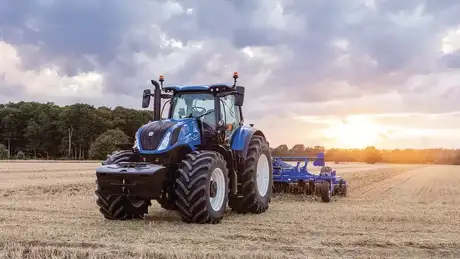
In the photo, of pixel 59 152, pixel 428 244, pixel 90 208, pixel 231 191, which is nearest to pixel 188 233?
pixel 231 191

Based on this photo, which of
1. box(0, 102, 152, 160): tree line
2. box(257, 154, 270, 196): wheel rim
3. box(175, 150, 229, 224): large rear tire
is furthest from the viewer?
box(0, 102, 152, 160): tree line

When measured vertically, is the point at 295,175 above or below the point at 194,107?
below

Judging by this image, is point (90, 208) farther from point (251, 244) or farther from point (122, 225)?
point (251, 244)

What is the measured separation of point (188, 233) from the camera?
9.48 meters

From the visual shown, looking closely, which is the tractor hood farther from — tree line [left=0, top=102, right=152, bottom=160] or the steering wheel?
tree line [left=0, top=102, right=152, bottom=160]

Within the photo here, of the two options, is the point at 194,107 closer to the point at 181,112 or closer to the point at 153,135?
the point at 181,112

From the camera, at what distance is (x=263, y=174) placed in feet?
46.3

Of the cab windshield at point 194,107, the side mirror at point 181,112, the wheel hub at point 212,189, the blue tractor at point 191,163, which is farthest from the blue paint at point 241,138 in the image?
the wheel hub at point 212,189

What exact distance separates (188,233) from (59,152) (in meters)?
90.9

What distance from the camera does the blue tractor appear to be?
10203 millimetres

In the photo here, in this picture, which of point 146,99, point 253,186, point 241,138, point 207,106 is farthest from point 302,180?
point 146,99

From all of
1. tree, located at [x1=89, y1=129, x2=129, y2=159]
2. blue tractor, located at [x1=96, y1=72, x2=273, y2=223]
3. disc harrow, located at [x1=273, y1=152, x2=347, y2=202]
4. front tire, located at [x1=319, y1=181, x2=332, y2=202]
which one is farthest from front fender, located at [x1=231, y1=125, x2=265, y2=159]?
tree, located at [x1=89, y1=129, x2=129, y2=159]

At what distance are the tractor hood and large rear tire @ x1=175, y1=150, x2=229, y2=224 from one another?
48 cm

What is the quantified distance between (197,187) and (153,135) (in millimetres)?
1495
